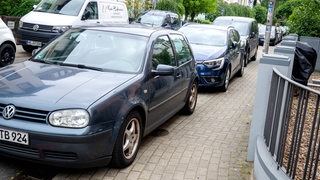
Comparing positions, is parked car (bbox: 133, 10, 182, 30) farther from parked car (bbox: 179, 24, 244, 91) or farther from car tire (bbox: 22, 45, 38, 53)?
parked car (bbox: 179, 24, 244, 91)

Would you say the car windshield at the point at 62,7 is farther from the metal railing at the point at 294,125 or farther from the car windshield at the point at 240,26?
the metal railing at the point at 294,125

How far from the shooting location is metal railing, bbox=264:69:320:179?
3.33 meters

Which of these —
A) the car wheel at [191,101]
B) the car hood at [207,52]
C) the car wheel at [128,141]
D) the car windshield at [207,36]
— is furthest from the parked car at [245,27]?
the car wheel at [128,141]

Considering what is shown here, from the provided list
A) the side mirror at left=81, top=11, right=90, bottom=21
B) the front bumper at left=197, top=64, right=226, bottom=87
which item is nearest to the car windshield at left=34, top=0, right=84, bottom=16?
the side mirror at left=81, top=11, right=90, bottom=21

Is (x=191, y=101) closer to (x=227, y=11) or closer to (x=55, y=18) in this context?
(x=55, y=18)

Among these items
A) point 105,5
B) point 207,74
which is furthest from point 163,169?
point 105,5

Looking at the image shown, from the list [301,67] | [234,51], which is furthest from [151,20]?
[301,67]

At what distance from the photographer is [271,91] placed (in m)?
4.59

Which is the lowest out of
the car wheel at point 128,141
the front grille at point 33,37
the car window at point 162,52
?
the car wheel at point 128,141

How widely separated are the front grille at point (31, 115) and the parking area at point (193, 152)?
0.73 metres

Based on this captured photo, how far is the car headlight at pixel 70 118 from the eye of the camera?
13.3 feet

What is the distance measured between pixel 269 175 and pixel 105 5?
12.1 metres

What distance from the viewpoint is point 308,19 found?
588 inches

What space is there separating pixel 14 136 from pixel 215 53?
684cm
